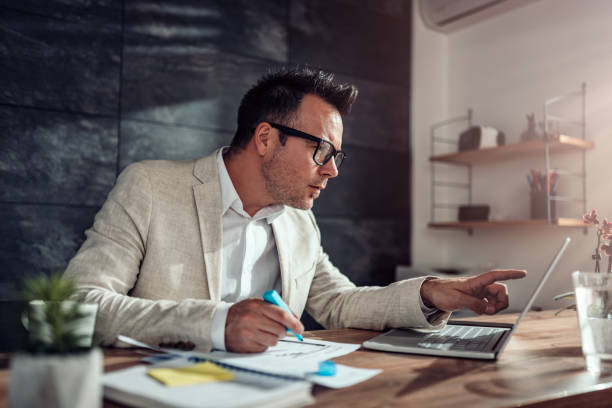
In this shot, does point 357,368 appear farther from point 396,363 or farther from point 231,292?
point 231,292

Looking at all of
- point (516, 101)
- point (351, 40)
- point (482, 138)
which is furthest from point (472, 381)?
point (351, 40)

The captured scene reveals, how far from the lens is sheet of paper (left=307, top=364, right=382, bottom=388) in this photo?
77 centimetres

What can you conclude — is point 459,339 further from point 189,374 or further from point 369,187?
point 369,187

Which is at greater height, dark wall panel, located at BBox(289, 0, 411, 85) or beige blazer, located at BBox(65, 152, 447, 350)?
dark wall panel, located at BBox(289, 0, 411, 85)

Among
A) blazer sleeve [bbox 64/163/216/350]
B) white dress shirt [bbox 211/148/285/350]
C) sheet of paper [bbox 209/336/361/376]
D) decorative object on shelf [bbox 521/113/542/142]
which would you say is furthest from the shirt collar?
decorative object on shelf [bbox 521/113/542/142]

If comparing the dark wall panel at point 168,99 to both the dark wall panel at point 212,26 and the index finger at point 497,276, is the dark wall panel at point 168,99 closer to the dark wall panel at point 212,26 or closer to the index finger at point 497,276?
the dark wall panel at point 212,26

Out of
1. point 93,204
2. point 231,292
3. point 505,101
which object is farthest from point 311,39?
point 231,292

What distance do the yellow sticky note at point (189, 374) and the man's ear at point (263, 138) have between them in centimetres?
105

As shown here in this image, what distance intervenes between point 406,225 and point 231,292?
2.21 m

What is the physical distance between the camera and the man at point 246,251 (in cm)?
105

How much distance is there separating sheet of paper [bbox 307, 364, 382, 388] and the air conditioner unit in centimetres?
296

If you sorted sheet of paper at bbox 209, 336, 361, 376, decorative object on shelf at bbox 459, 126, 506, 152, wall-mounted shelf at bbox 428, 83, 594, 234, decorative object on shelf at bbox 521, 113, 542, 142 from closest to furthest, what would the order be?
1. sheet of paper at bbox 209, 336, 361, 376
2. wall-mounted shelf at bbox 428, 83, 594, 234
3. decorative object on shelf at bbox 521, 113, 542, 142
4. decorative object on shelf at bbox 459, 126, 506, 152

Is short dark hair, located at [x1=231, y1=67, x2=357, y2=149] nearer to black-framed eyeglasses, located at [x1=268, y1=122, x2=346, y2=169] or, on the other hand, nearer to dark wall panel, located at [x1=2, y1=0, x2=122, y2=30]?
black-framed eyeglasses, located at [x1=268, y1=122, x2=346, y2=169]

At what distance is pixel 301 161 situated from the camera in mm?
1719
